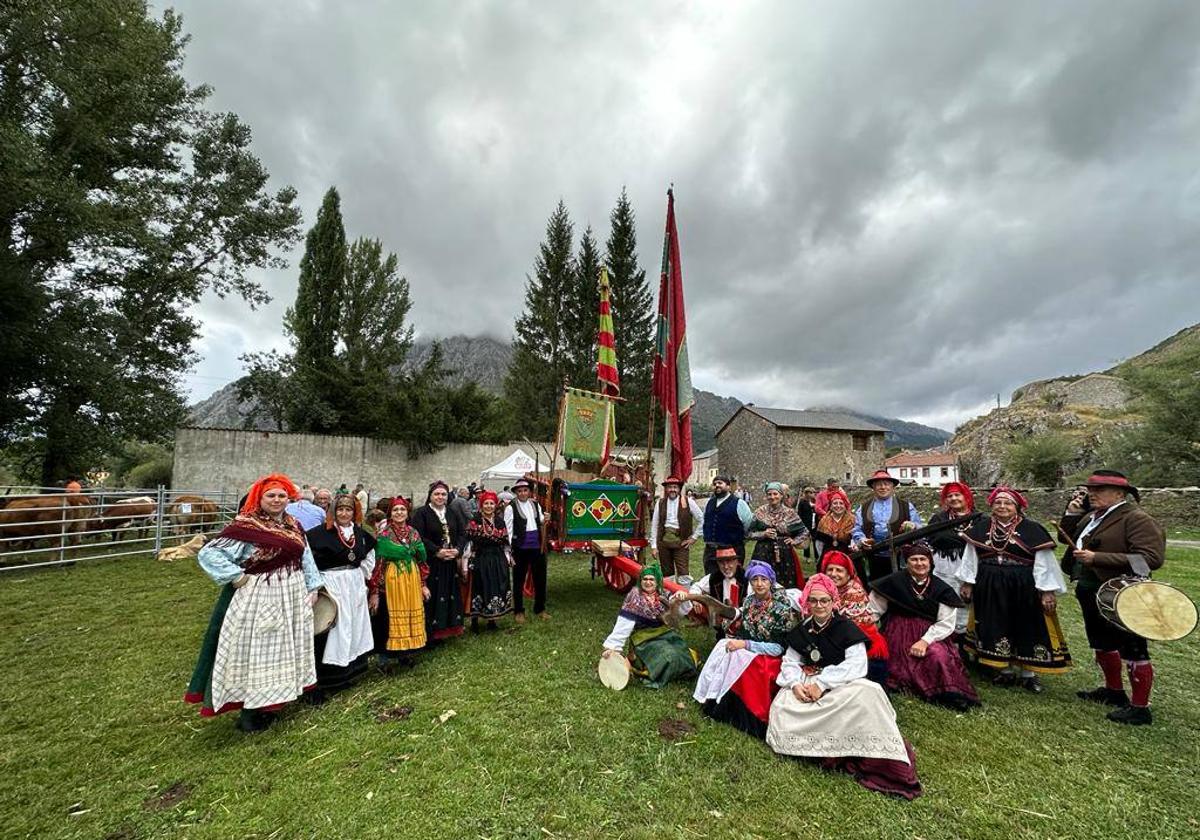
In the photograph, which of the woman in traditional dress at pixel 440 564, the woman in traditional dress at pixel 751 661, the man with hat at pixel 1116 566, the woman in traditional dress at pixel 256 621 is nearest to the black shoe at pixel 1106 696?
the man with hat at pixel 1116 566

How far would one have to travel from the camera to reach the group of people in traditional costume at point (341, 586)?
3.06 metres

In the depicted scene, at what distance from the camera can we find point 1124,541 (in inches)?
130

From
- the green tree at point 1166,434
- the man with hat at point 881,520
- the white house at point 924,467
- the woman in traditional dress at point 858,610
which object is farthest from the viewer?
the white house at point 924,467

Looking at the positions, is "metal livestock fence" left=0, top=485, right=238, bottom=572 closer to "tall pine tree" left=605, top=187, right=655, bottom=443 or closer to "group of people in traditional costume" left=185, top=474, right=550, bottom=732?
"group of people in traditional costume" left=185, top=474, right=550, bottom=732

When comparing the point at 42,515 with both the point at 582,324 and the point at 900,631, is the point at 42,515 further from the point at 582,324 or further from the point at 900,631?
the point at 582,324

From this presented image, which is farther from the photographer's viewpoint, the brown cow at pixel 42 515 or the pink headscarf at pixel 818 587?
the brown cow at pixel 42 515

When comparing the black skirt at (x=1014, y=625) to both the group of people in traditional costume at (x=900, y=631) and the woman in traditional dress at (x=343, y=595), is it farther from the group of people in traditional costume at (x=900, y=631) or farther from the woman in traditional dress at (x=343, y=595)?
the woman in traditional dress at (x=343, y=595)

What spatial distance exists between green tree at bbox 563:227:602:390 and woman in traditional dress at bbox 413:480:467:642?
2083 cm

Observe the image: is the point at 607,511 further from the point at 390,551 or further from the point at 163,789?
the point at 163,789

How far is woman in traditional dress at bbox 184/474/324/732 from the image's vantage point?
3.03 meters

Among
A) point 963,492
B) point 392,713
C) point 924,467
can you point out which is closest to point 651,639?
point 392,713

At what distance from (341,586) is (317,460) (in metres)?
16.3

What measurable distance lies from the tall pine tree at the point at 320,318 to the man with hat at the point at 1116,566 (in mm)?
21281

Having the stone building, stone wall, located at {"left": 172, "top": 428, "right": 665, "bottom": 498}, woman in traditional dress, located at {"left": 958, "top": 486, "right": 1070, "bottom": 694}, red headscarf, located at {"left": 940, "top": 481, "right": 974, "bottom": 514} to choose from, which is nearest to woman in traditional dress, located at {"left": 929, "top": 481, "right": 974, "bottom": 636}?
red headscarf, located at {"left": 940, "top": 481, "right": 974, "bottom": 514}
